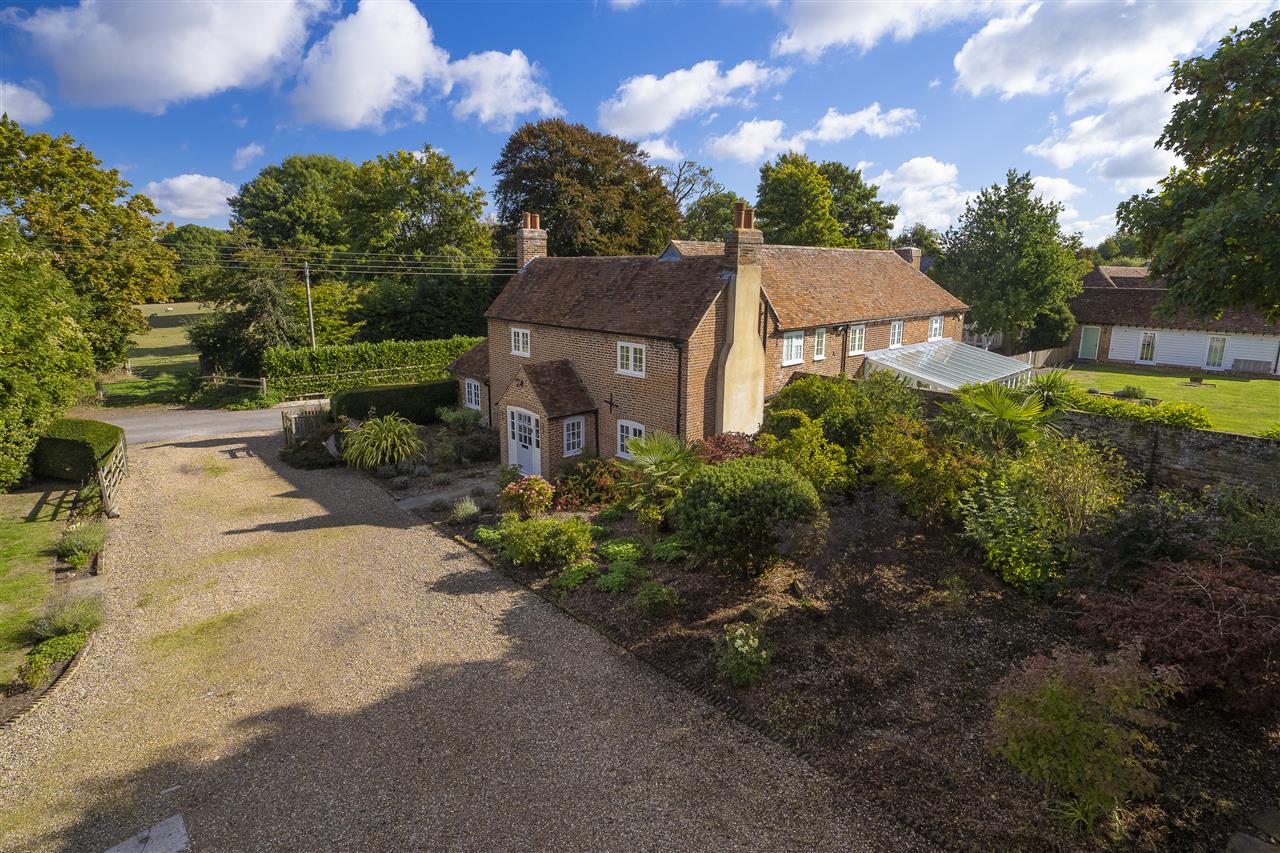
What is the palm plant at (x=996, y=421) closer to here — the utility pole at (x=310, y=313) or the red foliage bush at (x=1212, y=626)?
the red foliage bush at (x=1212, y=626)

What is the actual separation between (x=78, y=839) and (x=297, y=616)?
18.2 ft

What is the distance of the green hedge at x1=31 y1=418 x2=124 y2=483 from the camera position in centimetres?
2134

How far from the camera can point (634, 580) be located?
1399 cm

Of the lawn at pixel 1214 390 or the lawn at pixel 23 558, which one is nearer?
the lawn at pixel 23 558

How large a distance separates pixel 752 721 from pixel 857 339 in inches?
806

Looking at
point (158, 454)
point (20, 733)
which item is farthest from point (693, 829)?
point (158, 454)

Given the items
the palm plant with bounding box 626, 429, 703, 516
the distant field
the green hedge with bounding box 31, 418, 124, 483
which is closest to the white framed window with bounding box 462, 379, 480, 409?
the green hedge with bounding box 31, 418, 124, 483

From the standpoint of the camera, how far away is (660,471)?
1602 centimetres

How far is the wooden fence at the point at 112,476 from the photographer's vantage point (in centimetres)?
1925

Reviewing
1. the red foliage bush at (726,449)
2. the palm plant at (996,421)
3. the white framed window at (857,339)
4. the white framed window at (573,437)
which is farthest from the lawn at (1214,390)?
the white framed window at (573,437)

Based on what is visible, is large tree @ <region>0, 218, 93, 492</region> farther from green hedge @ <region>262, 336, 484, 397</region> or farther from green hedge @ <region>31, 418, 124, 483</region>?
green hedge @ <region>262, 336, 484, 397</region>

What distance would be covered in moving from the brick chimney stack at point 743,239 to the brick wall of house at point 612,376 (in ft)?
11.2

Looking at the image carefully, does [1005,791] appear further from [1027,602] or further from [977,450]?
[977,450]

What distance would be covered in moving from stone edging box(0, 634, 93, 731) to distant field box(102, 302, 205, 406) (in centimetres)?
2985
